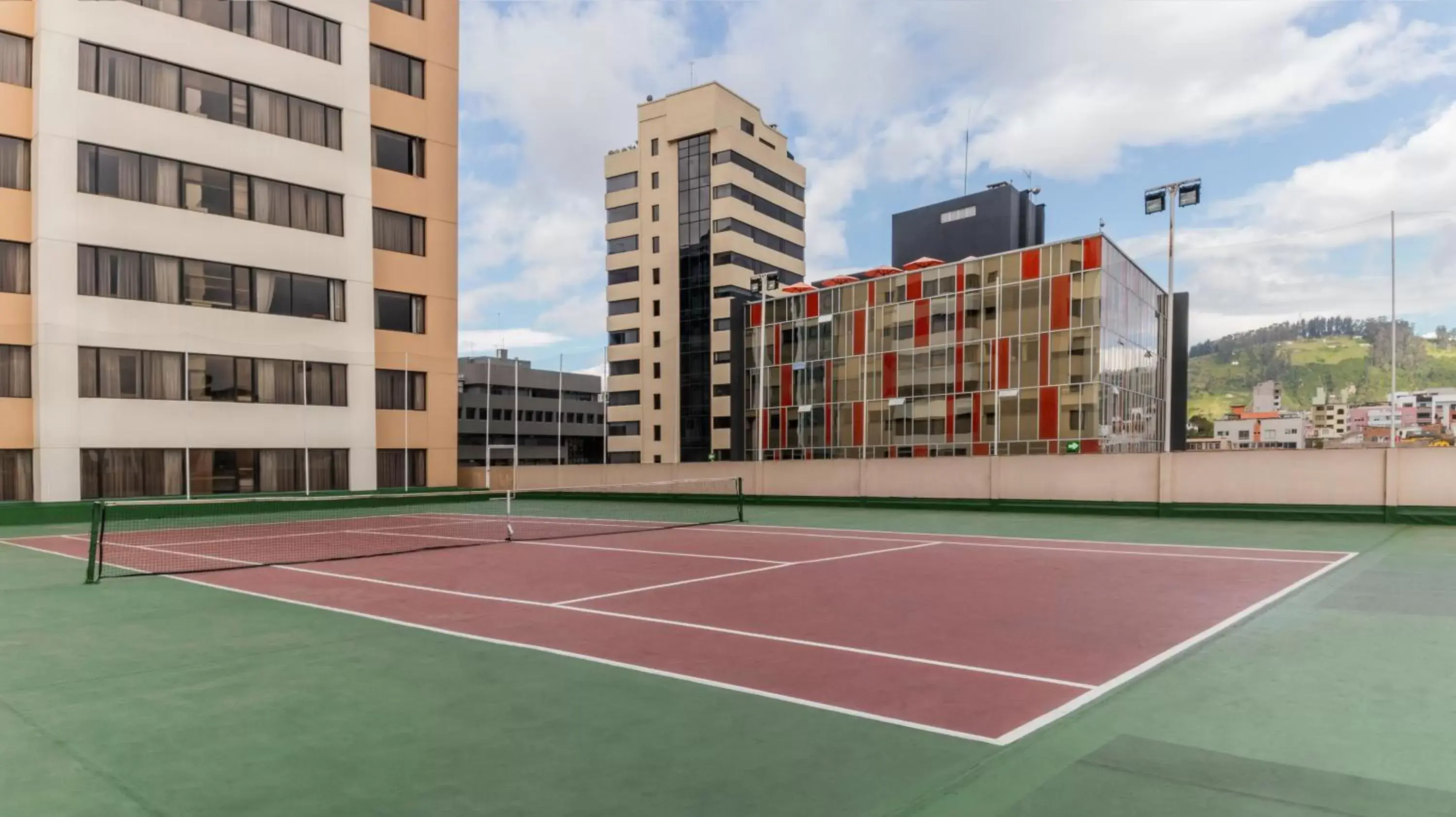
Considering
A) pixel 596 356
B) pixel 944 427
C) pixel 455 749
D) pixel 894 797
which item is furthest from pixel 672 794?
pixel 944 427

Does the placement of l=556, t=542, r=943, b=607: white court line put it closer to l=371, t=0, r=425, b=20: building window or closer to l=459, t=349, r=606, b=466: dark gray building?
l=371, t=0, r=425, b=20: building window

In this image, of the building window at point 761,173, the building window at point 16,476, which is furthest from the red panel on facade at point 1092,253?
the building window at point 16,476

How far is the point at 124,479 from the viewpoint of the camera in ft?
78.5

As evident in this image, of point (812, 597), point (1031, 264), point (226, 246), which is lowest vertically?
point (812, 597)

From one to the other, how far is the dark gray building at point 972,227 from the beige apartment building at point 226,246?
160 feet

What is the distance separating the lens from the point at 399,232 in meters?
30.4

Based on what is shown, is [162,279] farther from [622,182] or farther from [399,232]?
[622,182]

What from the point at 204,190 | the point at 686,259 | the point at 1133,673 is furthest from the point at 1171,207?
the point at 686,259

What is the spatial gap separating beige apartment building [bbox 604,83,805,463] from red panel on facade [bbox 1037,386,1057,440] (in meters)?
24.8

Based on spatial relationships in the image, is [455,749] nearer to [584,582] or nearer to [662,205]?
[584,582]

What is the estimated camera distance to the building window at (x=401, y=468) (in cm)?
2984

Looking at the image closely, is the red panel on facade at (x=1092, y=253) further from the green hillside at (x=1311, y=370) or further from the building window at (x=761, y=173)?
the building window at (x=761, y=173)

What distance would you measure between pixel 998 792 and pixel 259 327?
2823 centimetres

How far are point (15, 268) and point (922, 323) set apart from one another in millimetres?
42700
